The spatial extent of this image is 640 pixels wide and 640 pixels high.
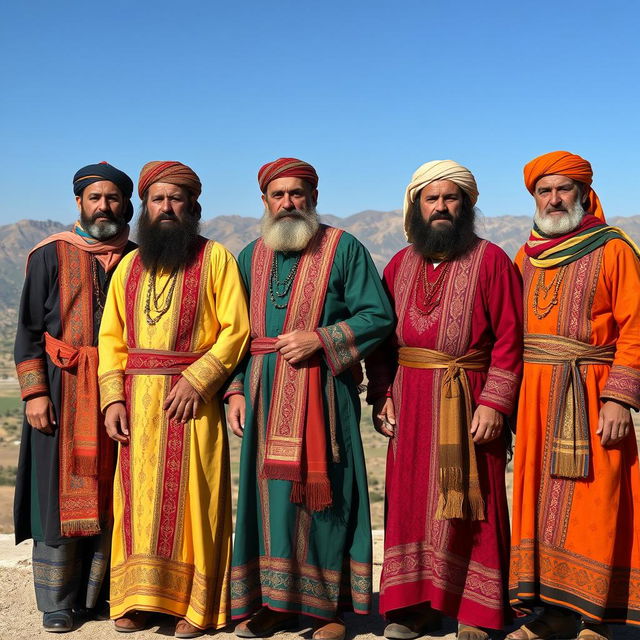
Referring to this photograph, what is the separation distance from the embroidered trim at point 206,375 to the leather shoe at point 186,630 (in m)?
1.25

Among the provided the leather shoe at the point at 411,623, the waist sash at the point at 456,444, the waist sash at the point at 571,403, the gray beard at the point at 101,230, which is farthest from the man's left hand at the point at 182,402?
the waist sash at the point at 571,403

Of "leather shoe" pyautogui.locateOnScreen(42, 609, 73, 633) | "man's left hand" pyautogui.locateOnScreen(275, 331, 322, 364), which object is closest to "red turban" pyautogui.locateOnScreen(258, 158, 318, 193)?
"man's left hand" pyautogui.locateOnScreen(275, 331, 322, 364)

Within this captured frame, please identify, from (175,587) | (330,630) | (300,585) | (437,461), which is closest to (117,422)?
(175,587)

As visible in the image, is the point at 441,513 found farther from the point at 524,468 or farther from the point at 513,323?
the point at 513,323

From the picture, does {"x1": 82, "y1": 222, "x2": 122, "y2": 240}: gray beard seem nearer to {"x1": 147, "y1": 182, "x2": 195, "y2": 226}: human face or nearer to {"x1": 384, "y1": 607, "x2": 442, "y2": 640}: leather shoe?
{"x1": 147, "y1": 182, "x2": 195, "y2": 226}: human face

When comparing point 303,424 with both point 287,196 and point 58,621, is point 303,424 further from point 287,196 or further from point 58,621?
point 58,621

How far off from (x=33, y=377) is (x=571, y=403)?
9.97 ft

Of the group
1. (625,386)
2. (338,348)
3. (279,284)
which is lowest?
(625,386)

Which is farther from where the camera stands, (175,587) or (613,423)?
(175,587)

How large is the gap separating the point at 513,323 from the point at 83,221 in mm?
2583

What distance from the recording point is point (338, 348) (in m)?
4.51

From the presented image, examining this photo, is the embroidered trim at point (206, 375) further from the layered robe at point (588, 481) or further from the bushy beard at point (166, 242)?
the layered robe at point (588, 481)

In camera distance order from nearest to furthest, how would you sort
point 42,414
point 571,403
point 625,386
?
point 625,386, point 571,403, point 42,414

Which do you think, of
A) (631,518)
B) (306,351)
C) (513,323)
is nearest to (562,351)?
(513,323)
